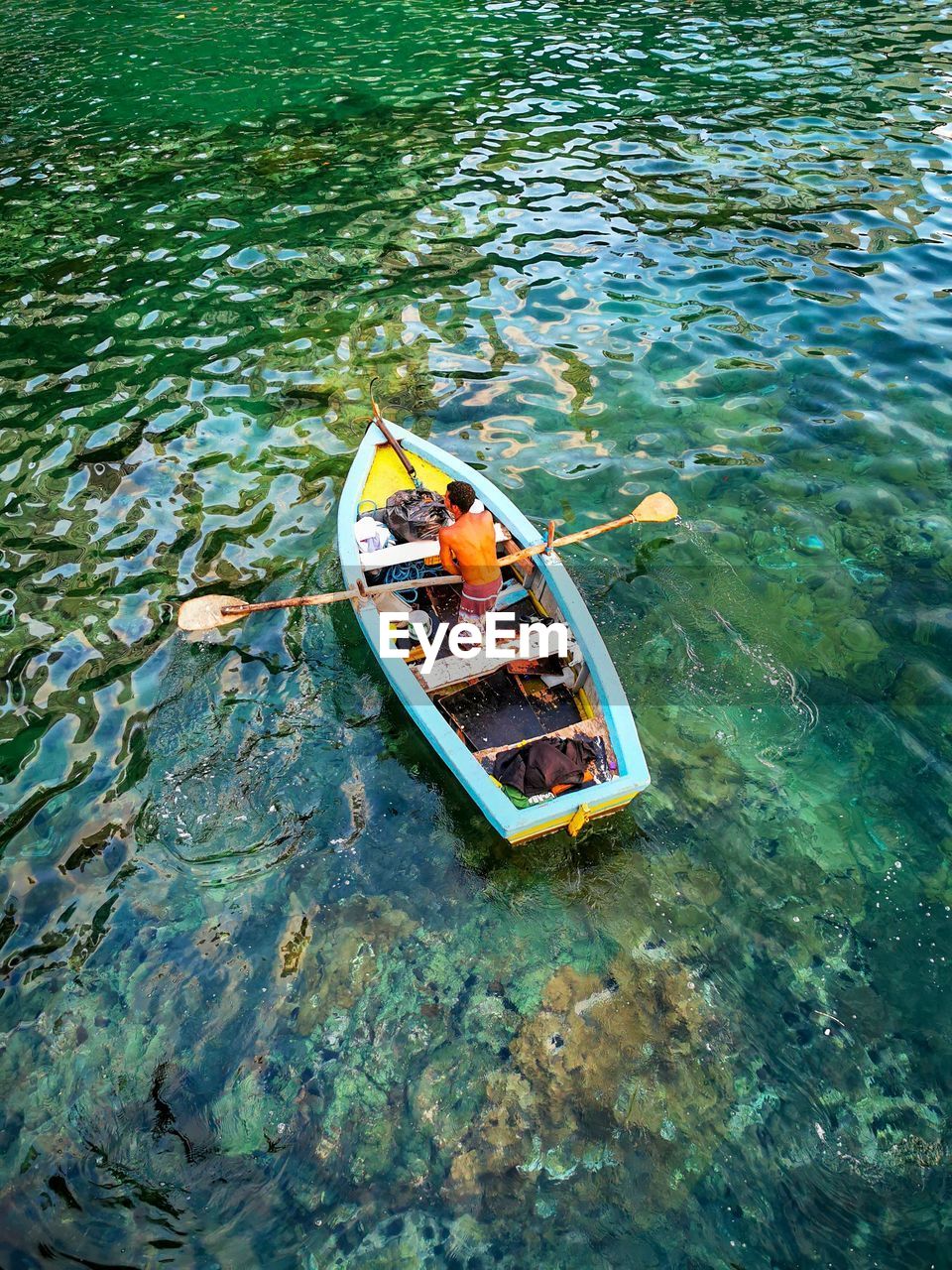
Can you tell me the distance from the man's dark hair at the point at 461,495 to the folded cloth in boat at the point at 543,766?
9.71 ft

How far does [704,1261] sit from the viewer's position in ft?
18.4

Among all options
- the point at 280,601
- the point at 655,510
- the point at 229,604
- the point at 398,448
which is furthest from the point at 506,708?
the point at 398,448

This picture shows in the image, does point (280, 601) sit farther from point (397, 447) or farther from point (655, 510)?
point (655, 510)

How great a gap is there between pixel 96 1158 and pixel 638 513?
28.9ft

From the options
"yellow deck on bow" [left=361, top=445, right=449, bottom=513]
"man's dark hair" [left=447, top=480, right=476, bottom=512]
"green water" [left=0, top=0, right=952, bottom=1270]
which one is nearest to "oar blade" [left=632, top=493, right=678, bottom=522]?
"green water" [left=0, top=0, right=952, bottom=1270]

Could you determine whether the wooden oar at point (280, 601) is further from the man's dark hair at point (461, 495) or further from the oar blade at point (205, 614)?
the man's dark hair at point (461, 495)

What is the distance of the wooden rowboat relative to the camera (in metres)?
7.45

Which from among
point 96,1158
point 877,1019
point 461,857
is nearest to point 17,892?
point 96,1158

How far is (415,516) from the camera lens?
33.7 feet

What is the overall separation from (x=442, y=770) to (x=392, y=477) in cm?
488

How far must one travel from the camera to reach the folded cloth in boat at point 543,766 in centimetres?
760

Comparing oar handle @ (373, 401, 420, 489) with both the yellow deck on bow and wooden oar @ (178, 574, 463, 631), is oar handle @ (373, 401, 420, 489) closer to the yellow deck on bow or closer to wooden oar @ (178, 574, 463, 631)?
the yellow deck on bow

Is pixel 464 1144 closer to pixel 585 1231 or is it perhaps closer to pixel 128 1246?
pixel 585 1231

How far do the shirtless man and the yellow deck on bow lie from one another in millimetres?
2188
